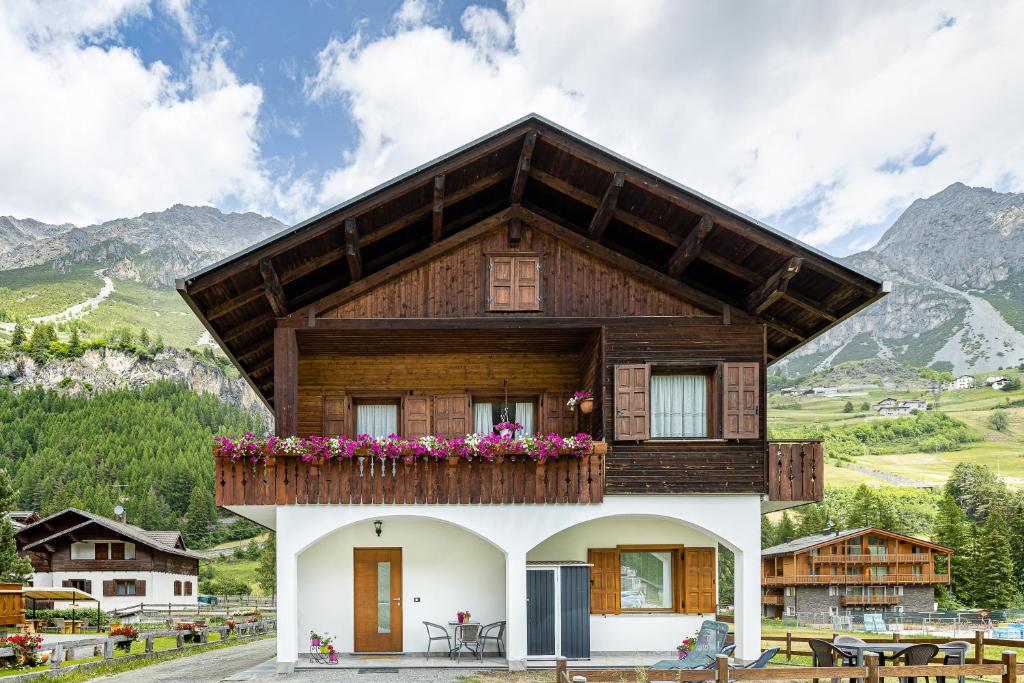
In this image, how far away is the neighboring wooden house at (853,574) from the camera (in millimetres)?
59438

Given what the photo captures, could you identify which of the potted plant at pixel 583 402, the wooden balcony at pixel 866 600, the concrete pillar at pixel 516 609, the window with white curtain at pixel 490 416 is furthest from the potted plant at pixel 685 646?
the wooden balcony at pixel 866 600

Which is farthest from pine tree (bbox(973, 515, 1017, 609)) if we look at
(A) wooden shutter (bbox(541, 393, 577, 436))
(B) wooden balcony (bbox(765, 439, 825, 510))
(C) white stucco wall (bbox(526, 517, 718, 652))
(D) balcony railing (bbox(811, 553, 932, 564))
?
(A) wooden shutter (bbox(541, 393, 577, 436))

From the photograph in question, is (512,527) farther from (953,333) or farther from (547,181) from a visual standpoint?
(953,333)

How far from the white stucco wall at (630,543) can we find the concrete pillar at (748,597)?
64.3 inches

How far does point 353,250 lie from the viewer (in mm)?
14312

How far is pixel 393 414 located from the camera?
16.8 metres

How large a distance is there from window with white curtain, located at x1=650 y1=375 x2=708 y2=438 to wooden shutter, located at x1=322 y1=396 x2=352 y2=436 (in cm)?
534

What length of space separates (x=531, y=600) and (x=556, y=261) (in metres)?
5.37

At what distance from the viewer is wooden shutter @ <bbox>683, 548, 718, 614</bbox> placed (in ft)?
53.5

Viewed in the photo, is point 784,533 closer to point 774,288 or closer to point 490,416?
point 490,416

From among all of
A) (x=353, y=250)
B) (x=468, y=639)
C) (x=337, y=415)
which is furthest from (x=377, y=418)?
(x=468, y=639)

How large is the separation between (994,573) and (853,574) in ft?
32.6

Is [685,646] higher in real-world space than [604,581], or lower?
lower

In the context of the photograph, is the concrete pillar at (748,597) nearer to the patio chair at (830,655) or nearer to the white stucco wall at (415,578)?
the patio chair at (830,655)
